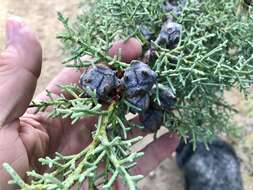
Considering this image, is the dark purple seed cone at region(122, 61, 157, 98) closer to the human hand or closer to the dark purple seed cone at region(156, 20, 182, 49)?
the dark purple seed cone at region(156, 20, 182, 49)

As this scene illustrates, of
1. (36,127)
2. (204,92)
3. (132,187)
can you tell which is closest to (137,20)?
(204,92)

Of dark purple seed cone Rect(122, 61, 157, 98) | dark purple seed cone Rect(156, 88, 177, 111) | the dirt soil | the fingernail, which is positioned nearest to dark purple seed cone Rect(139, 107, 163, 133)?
dark purple seed cone Rect(156, 88, 177, 111)

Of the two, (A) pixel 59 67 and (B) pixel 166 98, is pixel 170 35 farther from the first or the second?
(A) pixel 59 67

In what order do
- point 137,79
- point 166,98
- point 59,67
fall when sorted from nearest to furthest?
point 137,79 → point 166,98 → point 59,67

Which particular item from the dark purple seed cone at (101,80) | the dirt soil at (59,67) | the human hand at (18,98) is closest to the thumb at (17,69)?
the human hand at (18,98)

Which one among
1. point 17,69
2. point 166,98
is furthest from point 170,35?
point 17,69
